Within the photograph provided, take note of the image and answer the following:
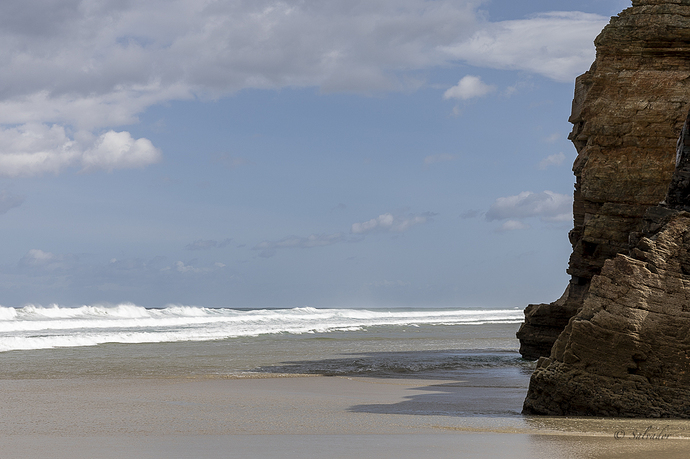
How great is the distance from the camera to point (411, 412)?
1012 centimetres

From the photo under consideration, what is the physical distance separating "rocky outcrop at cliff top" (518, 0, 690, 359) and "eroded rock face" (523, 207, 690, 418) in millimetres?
7618

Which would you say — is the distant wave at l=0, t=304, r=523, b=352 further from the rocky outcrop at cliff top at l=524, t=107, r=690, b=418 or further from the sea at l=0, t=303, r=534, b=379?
the rocky outcrop at cliff top at l=524, t=107, r=690, b=418

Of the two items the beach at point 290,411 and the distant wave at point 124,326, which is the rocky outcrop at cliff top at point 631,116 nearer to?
the beach at point 290,411

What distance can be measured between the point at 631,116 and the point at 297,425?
1247 cm

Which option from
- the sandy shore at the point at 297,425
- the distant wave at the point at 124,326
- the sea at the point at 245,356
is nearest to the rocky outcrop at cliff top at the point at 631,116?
the sea at the point at 245,356

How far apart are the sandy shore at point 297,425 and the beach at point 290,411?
21mm

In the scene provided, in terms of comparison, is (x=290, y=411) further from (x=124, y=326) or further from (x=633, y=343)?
(x=124, y=326)

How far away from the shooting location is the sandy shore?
7.11 metres

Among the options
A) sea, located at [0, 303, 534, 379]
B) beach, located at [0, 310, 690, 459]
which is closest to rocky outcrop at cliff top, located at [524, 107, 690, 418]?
beach, located at [0, 310, 690, 459]

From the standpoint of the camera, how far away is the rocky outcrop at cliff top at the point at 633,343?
9016 mm

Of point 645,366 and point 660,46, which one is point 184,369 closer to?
point 645,366

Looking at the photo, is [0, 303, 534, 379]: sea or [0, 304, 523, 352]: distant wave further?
[0, 304, 523, 352]: distant wave

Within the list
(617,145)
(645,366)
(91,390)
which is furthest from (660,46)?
(91,390)

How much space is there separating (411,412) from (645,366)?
131 inches
